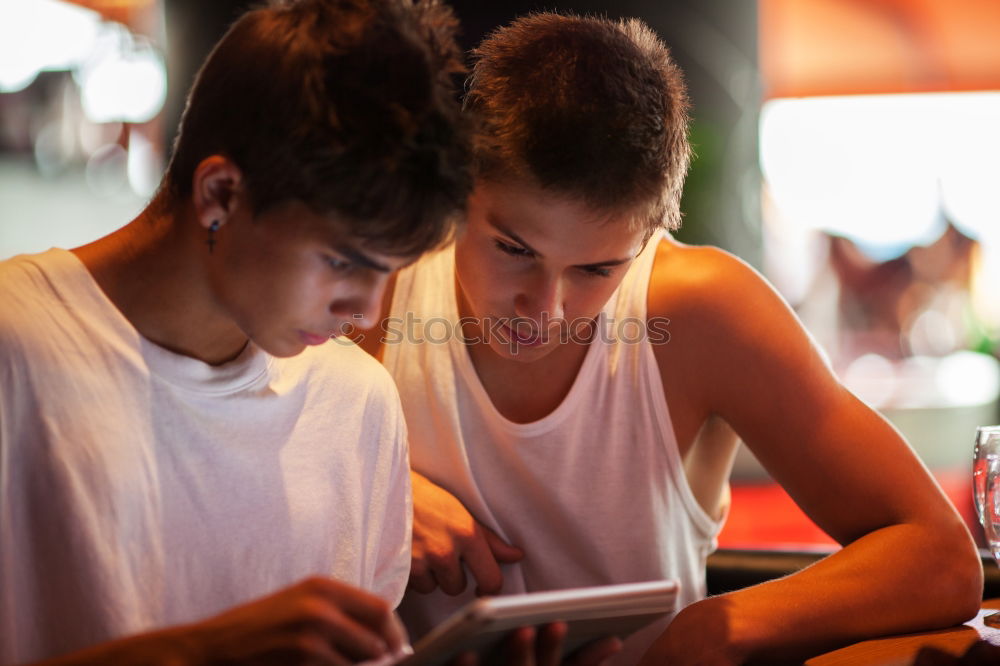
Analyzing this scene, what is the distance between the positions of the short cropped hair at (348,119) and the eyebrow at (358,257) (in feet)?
0.05

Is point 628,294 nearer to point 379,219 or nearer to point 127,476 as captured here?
point 379,219

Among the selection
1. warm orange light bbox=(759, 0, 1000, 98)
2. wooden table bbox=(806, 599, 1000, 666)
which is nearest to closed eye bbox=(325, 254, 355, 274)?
wooden table bbox=(806, 599, 1000, 666)

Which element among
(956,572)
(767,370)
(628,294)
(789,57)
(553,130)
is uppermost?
A: (789,57)

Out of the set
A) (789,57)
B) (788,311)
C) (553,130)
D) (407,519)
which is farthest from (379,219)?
(789,57)

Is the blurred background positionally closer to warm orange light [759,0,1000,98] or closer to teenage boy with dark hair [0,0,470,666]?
warm orange light [759,0,1000,98]

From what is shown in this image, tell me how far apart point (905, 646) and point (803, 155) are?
6304 mm

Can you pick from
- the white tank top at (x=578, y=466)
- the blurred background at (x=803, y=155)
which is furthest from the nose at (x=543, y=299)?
the blurred background at (x=803, y=155)

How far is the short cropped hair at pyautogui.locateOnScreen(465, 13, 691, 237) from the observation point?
1.40m

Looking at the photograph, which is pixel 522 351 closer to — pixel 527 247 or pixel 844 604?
pixel 527 247

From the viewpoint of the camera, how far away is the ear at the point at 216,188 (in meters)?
1.14

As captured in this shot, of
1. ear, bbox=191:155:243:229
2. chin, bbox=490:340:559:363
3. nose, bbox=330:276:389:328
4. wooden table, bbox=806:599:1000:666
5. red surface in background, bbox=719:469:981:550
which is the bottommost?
red surface in background, bbox=719:469:981:550

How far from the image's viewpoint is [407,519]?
1.49 meters

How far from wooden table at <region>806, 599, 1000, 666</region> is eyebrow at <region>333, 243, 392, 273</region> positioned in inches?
26.9

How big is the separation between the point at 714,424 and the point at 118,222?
451 cm
